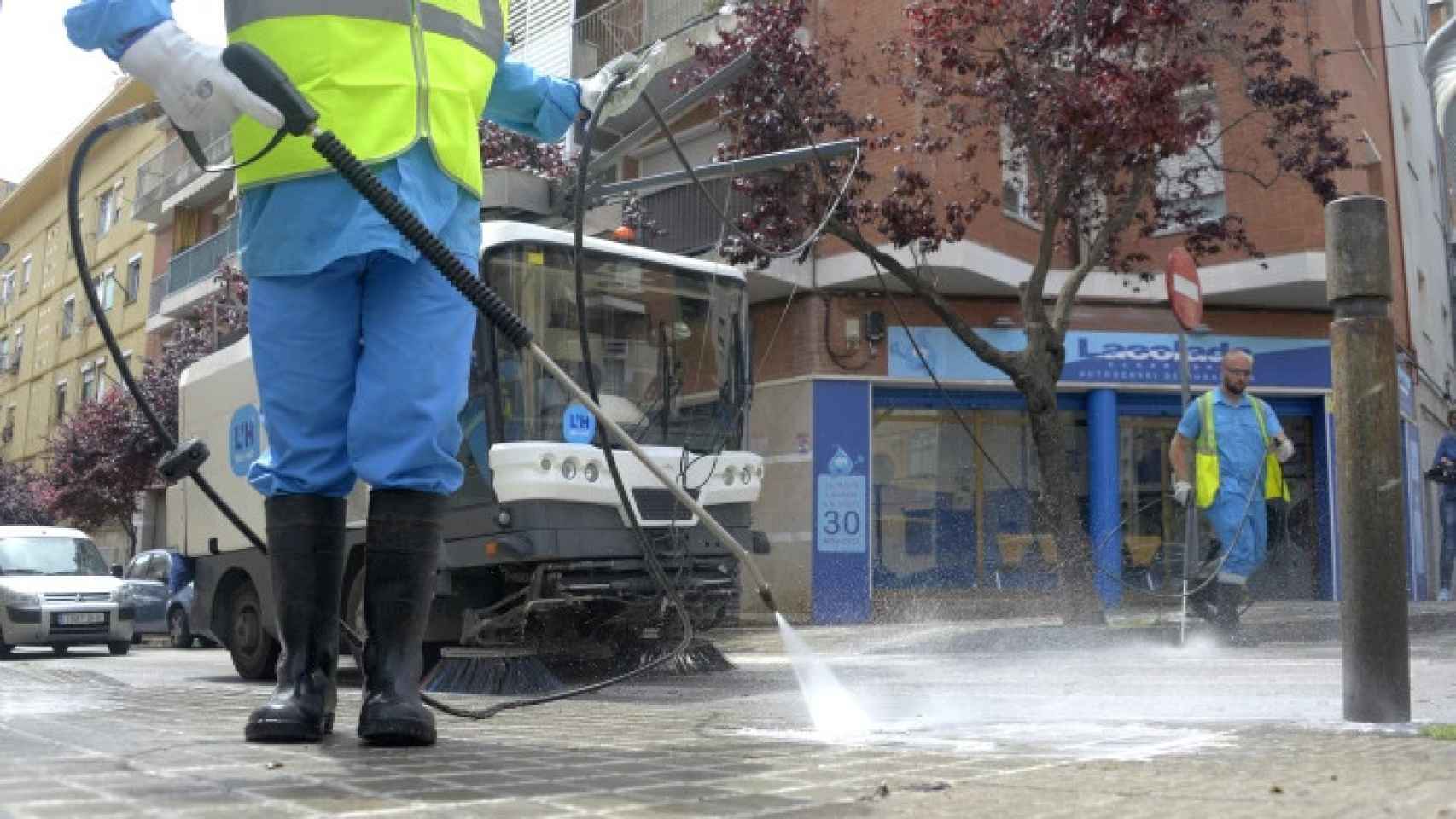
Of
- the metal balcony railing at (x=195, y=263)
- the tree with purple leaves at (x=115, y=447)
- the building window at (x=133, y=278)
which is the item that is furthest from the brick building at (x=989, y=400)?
the building window at (x=133, y=278)

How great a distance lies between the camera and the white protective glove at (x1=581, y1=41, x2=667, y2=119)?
148 inches

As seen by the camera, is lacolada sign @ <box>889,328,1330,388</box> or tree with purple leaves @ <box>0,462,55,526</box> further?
tree with purple leaves @ <box>0,462,55,526</box>

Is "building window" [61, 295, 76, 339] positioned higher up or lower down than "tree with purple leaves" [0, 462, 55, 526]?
higher up

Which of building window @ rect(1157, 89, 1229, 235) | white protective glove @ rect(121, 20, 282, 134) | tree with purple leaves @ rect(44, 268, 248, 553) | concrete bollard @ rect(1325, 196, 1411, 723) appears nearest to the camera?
white protective glove @ rect(121, 20, 282, 134)

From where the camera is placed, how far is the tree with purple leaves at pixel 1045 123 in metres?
9.93

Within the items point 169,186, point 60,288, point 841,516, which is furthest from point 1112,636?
point 60,288

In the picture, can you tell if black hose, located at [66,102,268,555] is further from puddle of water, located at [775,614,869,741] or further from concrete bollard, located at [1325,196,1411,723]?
concrete bollard, located at [1325,196,1411,723]

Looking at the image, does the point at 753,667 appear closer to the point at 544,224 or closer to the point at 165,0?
the point at 544,224

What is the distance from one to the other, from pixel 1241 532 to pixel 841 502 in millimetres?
8375

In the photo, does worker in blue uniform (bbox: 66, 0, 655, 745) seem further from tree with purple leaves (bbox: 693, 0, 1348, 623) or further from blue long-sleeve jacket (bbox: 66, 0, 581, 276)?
tree with purple leaves (bbox: 693, 0, 1348, 623)

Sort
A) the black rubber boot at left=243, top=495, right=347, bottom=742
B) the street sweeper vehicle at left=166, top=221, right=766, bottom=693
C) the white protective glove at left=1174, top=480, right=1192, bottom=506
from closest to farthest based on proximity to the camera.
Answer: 1. the black rubber boot at left=243, top=495, right=347, bottom=742
2. the street sweeper vehicle at left=166, top=221, right=766, bottom=693
3. the white protective glove at left=1174, top=480, right=1192, bottom=506

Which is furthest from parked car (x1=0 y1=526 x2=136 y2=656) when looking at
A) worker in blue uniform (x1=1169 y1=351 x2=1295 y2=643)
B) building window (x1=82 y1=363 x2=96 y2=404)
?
building window (x1=82 y1=363 x2=96 y2=404)

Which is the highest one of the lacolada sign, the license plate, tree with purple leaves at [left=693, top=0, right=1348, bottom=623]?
tree with purple leaves at [left=693, top=0, right=1348, bottom=623]

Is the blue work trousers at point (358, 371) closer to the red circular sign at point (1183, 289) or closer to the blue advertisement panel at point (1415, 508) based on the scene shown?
the red circular sign at point (1183, 289)
